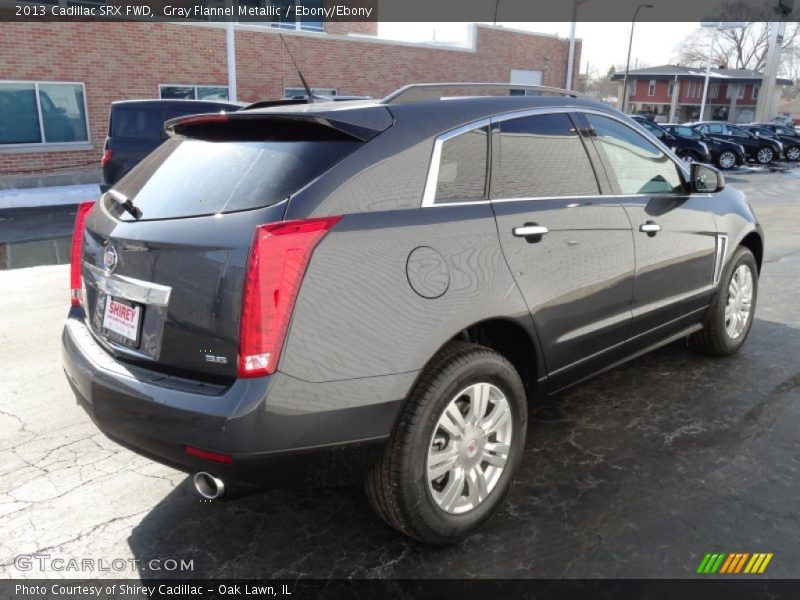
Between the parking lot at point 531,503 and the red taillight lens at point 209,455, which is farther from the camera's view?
the parking lot at point 531,503

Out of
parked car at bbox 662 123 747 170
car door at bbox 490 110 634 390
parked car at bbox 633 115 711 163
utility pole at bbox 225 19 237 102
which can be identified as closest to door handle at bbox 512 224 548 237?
car door at bbox 490 110 634 390

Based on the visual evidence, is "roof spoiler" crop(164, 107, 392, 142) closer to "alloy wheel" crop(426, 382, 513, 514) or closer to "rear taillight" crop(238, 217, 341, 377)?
"rear taillight" crop(238, 217, 341, 377)

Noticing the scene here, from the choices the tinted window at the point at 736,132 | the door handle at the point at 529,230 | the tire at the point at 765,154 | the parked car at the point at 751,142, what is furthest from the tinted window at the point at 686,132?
the door handle at the point at 529,230

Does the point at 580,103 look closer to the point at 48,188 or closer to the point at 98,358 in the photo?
the point at 98,358

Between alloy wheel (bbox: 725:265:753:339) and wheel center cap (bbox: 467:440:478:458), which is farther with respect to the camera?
alloy wheel (bbox: 725:265:753:339)

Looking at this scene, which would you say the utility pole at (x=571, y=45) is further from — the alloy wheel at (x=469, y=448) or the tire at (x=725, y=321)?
the alloy wheel at (x=469, y=448)

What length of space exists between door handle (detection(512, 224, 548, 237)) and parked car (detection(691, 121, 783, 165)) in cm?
2524

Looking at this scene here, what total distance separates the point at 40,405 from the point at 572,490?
304 centimetres

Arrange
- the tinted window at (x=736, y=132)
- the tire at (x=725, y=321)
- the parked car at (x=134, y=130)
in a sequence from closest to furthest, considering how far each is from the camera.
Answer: the tire at (x=725, y=321)
the parked car at (x=134, y=130)
the tinted window at (x=736, y=132)

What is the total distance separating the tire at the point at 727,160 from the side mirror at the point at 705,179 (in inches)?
867

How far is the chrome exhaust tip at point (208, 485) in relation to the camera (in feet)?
7.92

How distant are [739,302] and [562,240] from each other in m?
2.37

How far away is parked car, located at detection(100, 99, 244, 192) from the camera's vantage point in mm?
10039

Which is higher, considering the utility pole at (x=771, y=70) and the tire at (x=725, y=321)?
the utility pole at (x=771, y=70)
